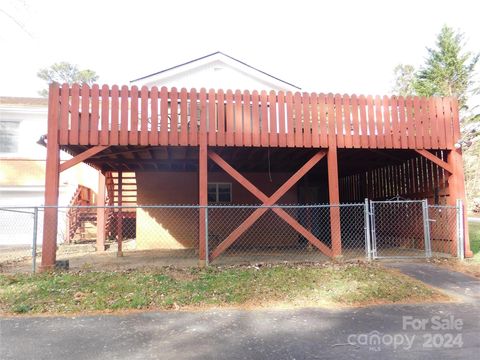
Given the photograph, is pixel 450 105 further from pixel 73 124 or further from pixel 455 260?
pixel 73 124

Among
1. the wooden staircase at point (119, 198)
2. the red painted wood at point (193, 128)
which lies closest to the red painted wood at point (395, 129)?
the red painted wood at point (193, 128)

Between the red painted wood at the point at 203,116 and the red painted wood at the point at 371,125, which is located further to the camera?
the red painted wood at the point at 371,125

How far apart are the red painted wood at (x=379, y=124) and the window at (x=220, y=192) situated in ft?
18.5

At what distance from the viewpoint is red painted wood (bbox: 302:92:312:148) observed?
9.14m

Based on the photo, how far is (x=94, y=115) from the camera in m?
8.38

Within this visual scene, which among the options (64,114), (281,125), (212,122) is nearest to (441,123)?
(281,125)

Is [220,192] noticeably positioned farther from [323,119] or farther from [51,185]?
[51,185]

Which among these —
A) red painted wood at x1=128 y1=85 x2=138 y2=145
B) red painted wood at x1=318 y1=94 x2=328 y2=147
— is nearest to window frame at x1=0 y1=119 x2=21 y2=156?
red painted wood at x1=128 y1=85 x2=138 y2=145

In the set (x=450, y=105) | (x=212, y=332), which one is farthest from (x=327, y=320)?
(x=450, y=105)

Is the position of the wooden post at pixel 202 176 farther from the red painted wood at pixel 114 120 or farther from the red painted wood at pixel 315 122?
the red painted wood at pixel 315 122

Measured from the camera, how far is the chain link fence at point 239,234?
8.95 m

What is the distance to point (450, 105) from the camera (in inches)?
387

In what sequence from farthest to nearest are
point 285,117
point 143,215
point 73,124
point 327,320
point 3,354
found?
point 143,215 → point 285,117 → point 73,124 → point 327,320 → point 3,354

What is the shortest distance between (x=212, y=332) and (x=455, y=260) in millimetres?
7059
